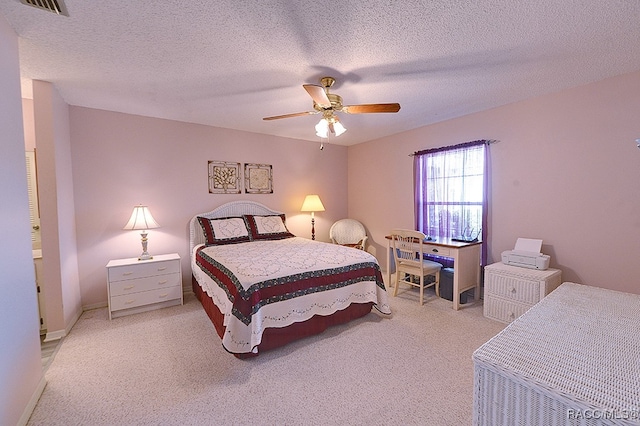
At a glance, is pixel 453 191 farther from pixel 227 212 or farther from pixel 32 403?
pixel 32 403

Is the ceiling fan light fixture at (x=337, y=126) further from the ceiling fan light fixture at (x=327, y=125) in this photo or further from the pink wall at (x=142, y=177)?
the pink wall at (x=142, y=177)

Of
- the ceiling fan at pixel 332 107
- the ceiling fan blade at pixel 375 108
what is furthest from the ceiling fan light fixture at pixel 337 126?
the ceiling fan blade at pixel 375 108

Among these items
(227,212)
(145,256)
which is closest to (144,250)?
(145,256)

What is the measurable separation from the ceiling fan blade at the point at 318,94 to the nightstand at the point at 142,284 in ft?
8.27

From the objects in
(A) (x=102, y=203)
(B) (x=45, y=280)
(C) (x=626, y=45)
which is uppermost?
(C) (x=626, y=45)

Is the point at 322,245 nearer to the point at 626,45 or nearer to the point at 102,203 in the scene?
the point at 102,203

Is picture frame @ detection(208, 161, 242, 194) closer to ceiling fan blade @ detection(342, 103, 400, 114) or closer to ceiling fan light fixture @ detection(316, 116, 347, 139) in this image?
ceiling fan light fixture @ detection(316, 116, 347, 139)

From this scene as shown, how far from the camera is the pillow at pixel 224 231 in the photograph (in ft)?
11.8

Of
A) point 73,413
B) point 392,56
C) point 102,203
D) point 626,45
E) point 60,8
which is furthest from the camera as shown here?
point 102,203

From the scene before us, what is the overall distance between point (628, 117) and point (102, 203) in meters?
5.50

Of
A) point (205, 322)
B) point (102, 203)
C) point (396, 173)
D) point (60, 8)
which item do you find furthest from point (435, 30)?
point (102, 203)

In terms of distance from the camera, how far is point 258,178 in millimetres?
4328

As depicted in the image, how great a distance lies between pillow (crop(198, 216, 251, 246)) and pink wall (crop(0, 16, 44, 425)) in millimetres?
1865

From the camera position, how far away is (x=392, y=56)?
2033 mm
